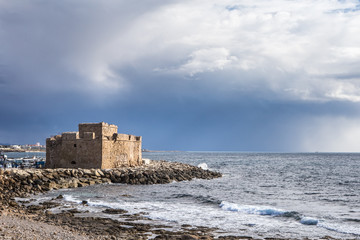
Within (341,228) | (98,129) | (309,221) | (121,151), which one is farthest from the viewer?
(121,151)

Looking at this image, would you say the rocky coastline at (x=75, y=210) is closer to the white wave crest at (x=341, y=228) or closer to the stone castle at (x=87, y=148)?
the stone castle at (x=87, y=148)

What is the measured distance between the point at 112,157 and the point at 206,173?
1170cm

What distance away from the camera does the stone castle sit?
29.4 metres

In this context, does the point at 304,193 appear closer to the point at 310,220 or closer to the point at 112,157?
the point at 310,220

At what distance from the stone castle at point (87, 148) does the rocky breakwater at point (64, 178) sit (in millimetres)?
1486

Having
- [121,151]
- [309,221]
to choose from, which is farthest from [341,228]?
[121,151]

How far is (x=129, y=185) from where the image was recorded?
1073 inches

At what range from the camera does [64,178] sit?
84.1 feet

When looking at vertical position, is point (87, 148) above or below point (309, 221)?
above

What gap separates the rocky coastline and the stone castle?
5.34 ft

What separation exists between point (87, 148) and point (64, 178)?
437 centimetres

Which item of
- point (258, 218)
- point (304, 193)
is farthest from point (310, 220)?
point (304, 193)

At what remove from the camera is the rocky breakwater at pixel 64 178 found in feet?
73.6

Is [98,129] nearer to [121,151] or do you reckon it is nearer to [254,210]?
[121,151]
